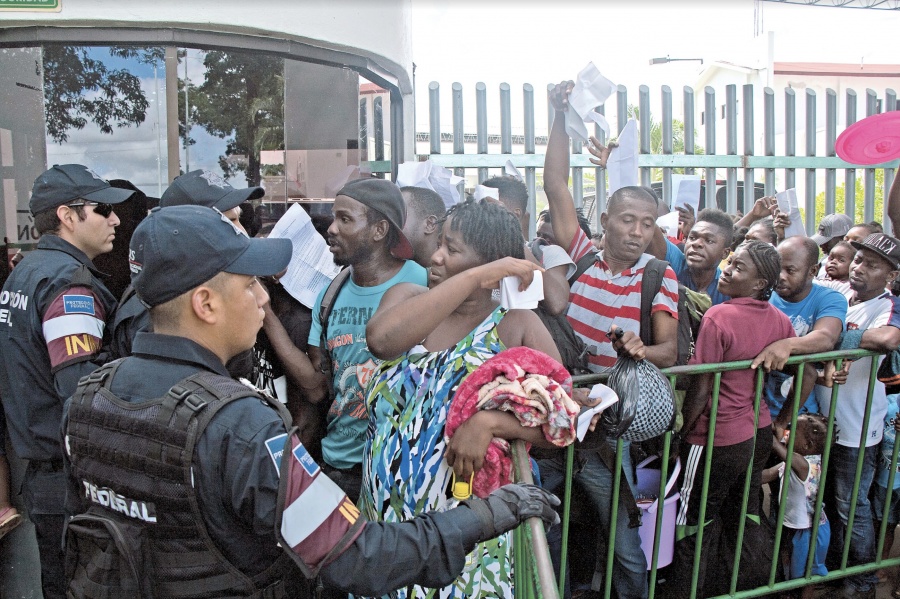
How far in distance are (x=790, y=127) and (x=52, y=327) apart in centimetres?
997

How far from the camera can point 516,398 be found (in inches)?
79.6

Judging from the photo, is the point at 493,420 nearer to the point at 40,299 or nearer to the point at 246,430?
the point at 246,430

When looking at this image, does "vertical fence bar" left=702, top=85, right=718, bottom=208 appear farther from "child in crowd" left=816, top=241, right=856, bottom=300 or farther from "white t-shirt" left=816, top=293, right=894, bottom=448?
"white t-shirt" left=816, top=293, right=894, bottom=448

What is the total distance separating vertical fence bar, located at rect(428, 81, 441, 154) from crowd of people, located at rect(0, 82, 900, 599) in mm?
3899

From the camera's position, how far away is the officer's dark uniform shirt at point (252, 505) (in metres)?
1.48

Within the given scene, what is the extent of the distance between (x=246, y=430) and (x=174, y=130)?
2.56m

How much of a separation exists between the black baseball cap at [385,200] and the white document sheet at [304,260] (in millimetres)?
390

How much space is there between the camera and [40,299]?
2.69 m

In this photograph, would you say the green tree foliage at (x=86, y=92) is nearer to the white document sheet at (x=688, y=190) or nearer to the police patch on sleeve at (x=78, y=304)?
the police patch on sleeve at (x=78, y=304)

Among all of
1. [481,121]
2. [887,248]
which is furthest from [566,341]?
[481,121]

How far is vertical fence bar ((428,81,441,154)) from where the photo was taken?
27.7 feet

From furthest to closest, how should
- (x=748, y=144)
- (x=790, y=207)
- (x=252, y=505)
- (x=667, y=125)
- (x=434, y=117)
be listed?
1. (x=748, y=144)
2. (x=667, y=125)
3. (x=434, y=117)
4. (x=790, y=207)
5. (x=252, y=505)

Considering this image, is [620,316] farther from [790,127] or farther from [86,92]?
[790,127]

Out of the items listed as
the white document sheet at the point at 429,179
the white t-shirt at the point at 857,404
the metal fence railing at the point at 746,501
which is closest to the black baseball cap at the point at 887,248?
the white t-shirt at the point at 857,404
